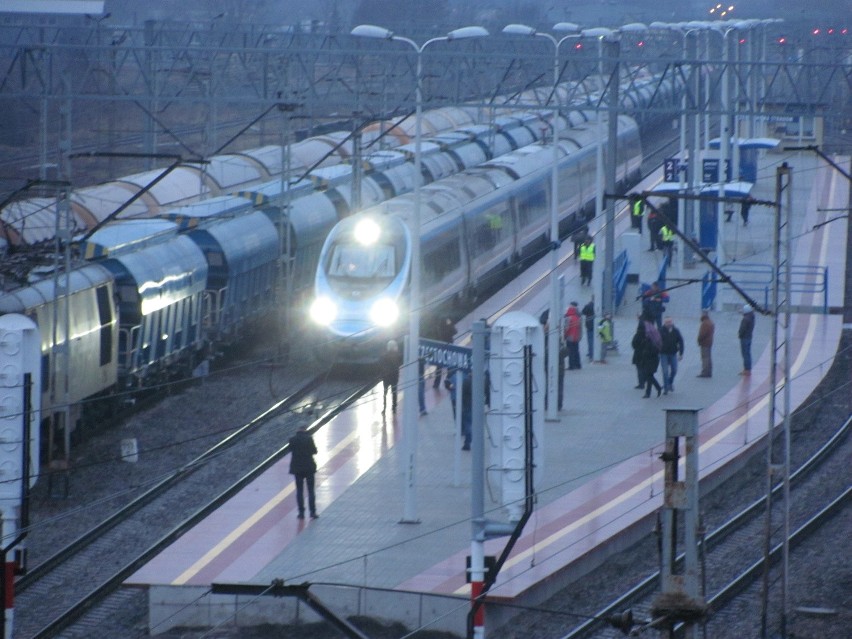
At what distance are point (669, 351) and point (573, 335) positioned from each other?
218 cm

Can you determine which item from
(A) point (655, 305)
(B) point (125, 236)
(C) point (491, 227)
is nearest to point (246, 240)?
(B) point (125, 236)

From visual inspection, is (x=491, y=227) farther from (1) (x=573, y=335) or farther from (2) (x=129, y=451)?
(2) (x=129, y=451)

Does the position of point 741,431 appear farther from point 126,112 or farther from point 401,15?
point 401,15

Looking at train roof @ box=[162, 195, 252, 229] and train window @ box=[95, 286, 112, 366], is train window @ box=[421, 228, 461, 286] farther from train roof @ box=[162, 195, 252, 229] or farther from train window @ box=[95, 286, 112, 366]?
train window @ box=[95, 286, 112, 366]

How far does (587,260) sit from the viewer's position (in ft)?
100

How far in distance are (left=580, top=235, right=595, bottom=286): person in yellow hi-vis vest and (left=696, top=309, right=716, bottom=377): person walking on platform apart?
18.5 feet

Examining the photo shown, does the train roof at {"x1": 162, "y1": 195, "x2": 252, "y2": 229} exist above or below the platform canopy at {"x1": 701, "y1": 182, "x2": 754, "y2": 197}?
below

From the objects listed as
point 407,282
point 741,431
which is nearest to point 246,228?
point 407,282

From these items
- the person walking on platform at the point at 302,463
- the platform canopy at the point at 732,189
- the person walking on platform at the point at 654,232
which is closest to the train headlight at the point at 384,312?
the person walking on platform at the point at 302,463

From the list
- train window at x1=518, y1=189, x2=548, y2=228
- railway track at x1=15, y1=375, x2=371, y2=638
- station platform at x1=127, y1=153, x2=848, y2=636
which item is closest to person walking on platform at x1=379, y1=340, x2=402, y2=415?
station platform at x1=127, y1=153, x2=848, y2=636

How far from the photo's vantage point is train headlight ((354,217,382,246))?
82.1 feet

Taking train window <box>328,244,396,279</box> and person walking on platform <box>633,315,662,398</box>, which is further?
train window <box>328,244,396,279</box>

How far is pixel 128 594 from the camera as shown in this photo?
1504cm

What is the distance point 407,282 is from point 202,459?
6.29 m
